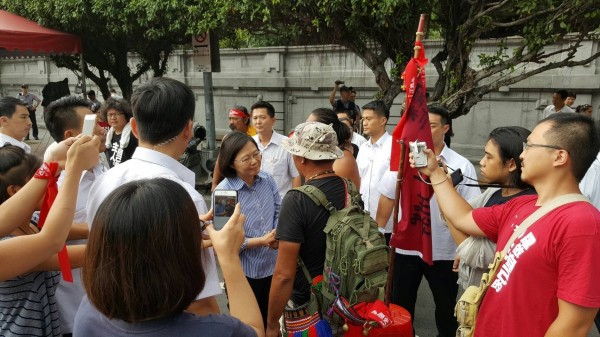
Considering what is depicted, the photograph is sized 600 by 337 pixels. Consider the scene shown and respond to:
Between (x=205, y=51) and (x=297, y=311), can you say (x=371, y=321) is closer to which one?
(x=297, y=311)

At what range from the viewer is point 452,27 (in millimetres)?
5762

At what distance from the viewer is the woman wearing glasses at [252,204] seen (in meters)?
2.86

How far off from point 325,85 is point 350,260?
38.5ft

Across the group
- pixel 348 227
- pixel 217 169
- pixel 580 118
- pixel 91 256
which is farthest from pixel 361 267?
pixel 217 169

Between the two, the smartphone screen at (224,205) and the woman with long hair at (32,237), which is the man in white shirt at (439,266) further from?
the woman with long hair at (32,237)

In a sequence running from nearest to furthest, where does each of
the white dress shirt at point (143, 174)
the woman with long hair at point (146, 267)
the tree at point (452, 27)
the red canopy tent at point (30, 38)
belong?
the woman with long hair at point (146, 267)
the white dress shirt at point (143, 174)
the tree at point (452, 27)
the red canopy tent at point (30, 38)

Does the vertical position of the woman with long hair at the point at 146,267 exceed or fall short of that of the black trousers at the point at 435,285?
it exceeds it

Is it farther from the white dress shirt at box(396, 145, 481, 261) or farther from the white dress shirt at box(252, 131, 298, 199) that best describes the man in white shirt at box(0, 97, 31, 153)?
the white dress shirt at box(396, 145, 481, 261)

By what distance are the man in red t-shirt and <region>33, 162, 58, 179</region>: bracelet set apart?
5.83 feet

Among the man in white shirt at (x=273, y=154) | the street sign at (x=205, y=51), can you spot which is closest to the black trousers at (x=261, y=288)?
the man in white shirt at (x=273, y=154)

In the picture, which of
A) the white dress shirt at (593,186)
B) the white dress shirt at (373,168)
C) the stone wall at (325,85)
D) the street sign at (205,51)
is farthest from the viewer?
the stone wall at (325,85)

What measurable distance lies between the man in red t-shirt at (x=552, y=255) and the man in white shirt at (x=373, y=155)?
1929 mm

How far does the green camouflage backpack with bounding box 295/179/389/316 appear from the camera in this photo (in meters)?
2.08

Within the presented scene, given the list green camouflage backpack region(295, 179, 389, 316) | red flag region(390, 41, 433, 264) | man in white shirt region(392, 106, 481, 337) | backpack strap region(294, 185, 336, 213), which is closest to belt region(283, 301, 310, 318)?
green camouflage backpack region(295, 179, 389, 316)
